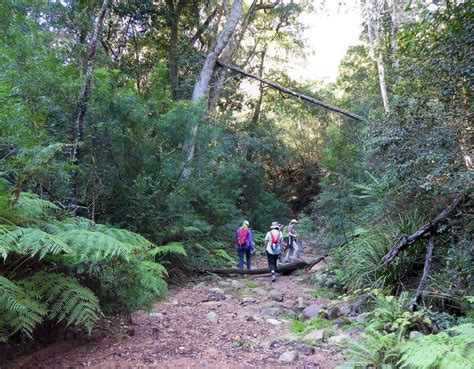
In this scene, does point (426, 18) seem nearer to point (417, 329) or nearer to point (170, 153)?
point (417, 329)

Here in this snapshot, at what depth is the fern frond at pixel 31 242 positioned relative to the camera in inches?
121

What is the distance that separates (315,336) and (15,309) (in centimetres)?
346

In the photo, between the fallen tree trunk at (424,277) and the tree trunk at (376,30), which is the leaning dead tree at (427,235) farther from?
the tree trunk at (376,30)

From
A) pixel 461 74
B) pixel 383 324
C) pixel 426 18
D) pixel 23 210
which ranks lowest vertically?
pixel 383 324

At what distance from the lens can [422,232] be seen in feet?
20.2

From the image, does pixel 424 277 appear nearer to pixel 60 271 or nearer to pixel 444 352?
pixel 444 352

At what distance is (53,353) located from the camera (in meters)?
3.80

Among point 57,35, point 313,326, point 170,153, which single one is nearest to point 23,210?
point 313,326

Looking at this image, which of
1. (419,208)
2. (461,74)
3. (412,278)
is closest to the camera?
(461,74)

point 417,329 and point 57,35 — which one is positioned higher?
point 57,35

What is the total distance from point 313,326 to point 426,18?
4844 millimetres

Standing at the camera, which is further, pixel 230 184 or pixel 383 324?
pixel 230 184

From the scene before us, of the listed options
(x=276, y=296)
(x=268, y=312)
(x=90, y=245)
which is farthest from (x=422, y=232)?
(x=90, y=245)

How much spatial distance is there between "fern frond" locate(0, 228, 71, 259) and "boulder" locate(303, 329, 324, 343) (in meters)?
3.17
